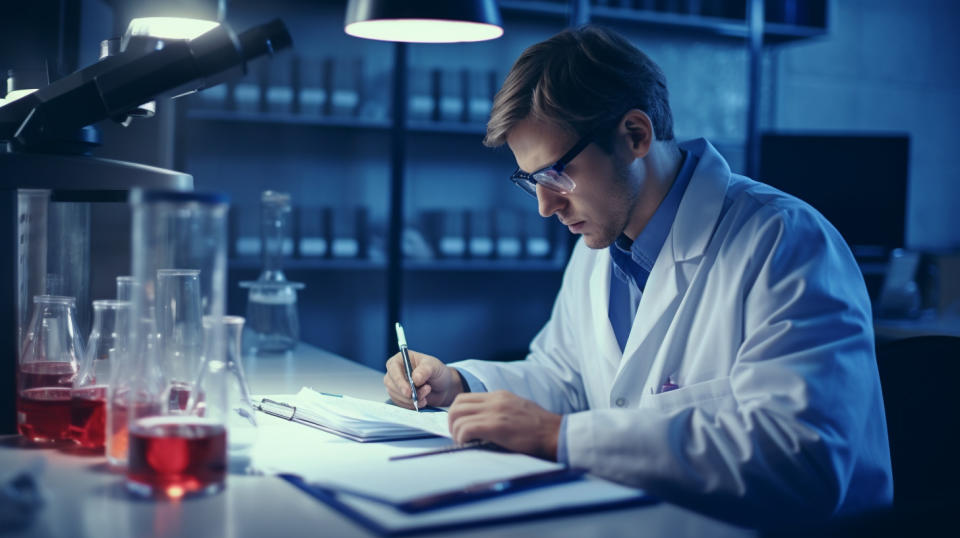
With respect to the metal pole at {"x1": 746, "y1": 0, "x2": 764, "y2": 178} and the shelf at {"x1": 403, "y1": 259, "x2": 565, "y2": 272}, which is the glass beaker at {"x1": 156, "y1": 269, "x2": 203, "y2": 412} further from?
the metal pole at {"x1": 746, "y1": 0, "x2": 764, "y2": 178}

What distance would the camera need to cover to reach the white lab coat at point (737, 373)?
108 centimetres

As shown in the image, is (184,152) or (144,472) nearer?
(144,472)

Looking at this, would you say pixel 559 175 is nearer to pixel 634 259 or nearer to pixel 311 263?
pixel 634 259

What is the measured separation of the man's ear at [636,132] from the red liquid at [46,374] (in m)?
0.94

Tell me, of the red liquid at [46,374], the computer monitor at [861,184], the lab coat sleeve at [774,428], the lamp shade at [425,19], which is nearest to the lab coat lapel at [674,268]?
the lab coat sleeve at [774,428]

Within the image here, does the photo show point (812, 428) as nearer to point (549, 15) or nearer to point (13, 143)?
point (13, 143)

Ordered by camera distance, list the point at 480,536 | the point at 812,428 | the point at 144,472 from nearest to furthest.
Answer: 1. the point at 480,536
2. the point at 144,472
3. the point at 812,428

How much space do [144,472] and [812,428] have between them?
779 millimetres

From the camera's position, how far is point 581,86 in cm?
148

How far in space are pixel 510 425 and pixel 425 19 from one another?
2.21 ft

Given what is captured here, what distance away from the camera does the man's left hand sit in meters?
1.09

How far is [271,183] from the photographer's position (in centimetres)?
398

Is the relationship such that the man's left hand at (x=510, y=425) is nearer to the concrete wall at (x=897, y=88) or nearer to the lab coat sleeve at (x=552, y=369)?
the lab coat sleeve at (x=552, y=369)

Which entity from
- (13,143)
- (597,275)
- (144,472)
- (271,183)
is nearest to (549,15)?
(271,183)
